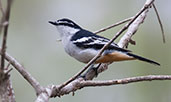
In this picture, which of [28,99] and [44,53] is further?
[44,53]

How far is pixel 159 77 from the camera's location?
5.01 feet

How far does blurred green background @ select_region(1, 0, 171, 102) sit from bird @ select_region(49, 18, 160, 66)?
0.70 meters

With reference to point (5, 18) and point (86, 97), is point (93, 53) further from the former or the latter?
point (5, 18)

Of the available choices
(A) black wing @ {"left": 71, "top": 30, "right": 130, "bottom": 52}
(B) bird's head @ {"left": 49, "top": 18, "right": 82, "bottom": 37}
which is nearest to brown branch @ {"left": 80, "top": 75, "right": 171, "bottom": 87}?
(A) black wing @ {"left": 71, "top": 30, "right": 130, "bottom": 52}

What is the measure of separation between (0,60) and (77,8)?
3588mm

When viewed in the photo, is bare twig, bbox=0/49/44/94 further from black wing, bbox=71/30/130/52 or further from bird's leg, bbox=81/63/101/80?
black wing, bbox=71/30/130/52

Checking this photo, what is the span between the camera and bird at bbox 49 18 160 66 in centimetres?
234

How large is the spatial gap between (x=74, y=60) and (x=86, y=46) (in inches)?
54.7

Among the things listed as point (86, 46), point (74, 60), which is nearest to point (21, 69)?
point (86, 46)

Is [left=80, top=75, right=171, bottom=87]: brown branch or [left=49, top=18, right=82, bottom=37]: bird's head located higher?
[left=80, top=75, right=171, bottom=87]: brown branch

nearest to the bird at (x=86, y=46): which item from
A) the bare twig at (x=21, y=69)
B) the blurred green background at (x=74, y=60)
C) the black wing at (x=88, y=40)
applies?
the black wing at (x=88, y=40)

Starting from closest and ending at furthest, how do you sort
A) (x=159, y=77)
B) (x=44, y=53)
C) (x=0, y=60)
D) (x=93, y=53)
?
(x=0, y=60), (x=159, y=77), (x=93, y=53), (x=44, y=53)

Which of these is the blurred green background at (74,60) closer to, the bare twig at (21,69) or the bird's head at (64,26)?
the bird's head at (64,26)

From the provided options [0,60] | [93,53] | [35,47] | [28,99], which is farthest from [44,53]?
[0,60]
